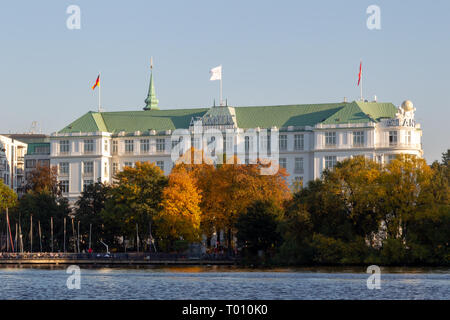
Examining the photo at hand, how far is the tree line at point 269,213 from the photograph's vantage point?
124938 millimetres

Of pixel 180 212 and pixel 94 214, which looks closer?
pixel 180 212

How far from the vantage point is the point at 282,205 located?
14812cm

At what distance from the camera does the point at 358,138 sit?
193750 millimetres

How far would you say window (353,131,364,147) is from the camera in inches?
7623

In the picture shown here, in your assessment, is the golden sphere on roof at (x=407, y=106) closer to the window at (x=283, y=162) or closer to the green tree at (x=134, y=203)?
the window at (x=283, y=162)

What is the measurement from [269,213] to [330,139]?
194 ft

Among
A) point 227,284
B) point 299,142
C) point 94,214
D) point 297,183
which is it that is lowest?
point 227,284

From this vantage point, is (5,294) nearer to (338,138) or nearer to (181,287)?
(181,287)

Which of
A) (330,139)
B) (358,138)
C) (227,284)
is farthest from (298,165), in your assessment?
(227,284)

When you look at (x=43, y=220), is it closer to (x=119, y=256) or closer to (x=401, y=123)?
(x=119, y=256)

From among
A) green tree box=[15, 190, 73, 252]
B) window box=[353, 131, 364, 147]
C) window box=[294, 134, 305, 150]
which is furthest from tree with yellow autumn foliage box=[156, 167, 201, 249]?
window box=[353, 131, 364, 147]

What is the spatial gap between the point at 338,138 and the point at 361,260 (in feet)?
232
